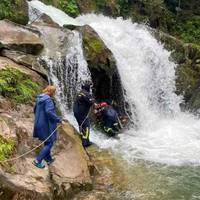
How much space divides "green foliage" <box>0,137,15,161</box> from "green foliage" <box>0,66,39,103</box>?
2.35 metres

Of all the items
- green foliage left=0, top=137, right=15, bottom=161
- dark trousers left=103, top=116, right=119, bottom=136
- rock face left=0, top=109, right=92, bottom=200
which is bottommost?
dark trousers left=103, top=116, right=119, bottom=136

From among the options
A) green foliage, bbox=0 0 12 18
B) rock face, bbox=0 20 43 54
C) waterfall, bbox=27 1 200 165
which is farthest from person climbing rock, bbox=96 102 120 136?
green foliage, bbox=0 0 12 18

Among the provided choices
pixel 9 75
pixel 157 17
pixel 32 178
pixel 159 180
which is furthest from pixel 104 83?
pixel 157 17

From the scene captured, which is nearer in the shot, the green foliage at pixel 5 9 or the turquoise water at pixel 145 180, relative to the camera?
the turquoise water at pixel 145 180

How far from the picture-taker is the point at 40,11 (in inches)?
693

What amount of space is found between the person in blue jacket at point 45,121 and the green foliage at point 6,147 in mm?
555

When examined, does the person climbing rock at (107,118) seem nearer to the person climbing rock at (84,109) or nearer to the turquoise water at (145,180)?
the person climbing rock at (84,109)

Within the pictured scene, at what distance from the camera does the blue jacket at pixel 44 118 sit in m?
9.20

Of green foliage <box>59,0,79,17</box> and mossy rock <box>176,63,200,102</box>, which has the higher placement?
green foliage <box>59,0,79,17</box>

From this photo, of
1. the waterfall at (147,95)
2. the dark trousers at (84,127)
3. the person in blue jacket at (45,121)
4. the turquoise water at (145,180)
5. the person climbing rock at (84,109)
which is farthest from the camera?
the waterfall at (147,95)

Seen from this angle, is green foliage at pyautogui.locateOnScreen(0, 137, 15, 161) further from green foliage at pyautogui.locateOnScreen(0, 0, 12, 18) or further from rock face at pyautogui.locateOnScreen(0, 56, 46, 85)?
green foliage at pyautogui.locateOnScreen(0, 0, 12, 18)

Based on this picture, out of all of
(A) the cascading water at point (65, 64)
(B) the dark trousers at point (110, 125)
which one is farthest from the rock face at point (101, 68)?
(B) the dark trousers at point (110, 125)

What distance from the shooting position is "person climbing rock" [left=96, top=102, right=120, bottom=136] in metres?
13.7

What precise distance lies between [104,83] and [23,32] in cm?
326
